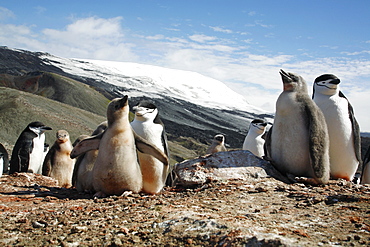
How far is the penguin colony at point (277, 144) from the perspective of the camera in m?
5.25

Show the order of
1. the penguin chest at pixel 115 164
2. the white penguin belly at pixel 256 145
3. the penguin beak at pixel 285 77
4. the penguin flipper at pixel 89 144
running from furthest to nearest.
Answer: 1. the white penguin belly at pixel 256 145
2. the penguin beak at pixel 285 77
3. the penguin flipper at pixel 89 144
4. the penguin chest at pixel 115 164

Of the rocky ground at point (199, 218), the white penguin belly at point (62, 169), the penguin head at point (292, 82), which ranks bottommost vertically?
the white penguin belly at point (62, 169)

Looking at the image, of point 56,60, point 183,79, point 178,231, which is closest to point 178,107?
point 56,60

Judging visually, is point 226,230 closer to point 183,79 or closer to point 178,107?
point 178,107

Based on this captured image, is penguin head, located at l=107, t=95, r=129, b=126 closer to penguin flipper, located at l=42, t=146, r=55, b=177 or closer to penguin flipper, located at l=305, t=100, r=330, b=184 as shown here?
penguin flipper, located at l=305, t=100, r=330, b=184

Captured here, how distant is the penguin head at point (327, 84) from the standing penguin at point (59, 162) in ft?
19.9

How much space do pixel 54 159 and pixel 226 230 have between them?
23.3 feet

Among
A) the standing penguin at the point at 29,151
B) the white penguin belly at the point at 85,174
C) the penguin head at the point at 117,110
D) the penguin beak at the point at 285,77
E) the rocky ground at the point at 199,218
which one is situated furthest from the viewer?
the standing penguin at the point at 29,151

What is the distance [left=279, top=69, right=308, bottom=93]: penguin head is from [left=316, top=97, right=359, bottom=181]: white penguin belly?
2.59 feet

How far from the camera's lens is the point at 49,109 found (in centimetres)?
2370

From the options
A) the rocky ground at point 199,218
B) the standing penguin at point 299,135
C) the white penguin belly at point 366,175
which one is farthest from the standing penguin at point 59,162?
the white penguin belly at point 366,175

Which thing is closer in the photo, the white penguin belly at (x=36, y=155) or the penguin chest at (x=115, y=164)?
the penguin chest at (x=115, y=164)

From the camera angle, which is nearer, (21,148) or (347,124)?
(347,124)

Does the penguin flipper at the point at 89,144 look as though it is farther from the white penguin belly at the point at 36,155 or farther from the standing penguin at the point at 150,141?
the white penguin belly at the point at 36,155
